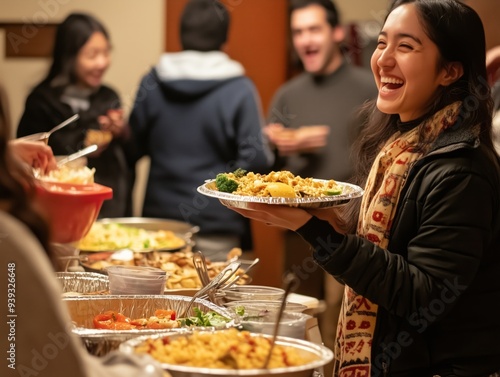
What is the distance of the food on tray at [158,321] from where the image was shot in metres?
1.98

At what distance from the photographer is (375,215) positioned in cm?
221

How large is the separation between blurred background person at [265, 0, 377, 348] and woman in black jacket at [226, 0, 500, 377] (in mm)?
2497

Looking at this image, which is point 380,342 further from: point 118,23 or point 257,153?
point 118,23

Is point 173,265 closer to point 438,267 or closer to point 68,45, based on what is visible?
point 438,267

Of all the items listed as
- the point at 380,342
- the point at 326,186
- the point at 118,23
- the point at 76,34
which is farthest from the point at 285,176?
the point at 118,23

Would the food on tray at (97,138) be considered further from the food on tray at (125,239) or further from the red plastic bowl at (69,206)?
the red plastic bowl at (69,206)

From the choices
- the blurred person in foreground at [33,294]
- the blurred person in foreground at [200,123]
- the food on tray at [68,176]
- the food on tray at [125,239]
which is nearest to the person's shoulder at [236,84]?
the blurred person in foreground at [200,123]

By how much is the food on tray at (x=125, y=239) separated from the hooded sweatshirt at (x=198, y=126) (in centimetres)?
108

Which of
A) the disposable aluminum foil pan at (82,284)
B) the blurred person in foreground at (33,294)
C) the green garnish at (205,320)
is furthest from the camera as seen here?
the disposable aluminum foil pan at (82,284)

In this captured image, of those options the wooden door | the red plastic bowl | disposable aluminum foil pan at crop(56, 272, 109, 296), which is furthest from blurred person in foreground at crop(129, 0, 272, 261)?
disposable aluminum foil pan at crop(56, 272, 109, 296)

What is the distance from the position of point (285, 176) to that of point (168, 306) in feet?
1.55

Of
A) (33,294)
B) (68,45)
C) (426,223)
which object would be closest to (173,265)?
(426,223)

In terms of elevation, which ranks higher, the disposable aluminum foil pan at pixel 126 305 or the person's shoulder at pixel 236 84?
the person's shoulder at pixel 236 84

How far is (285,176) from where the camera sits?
229cm
